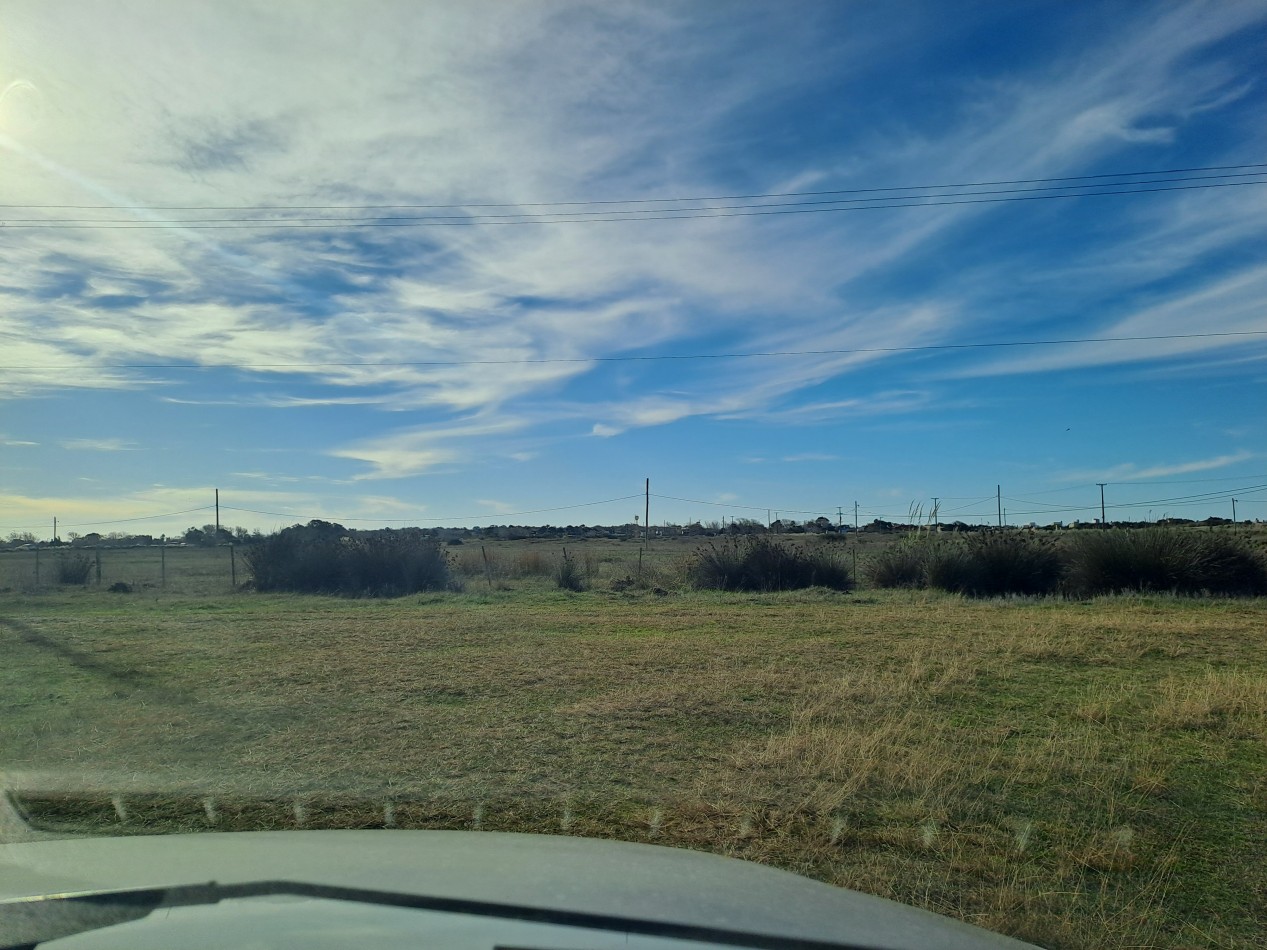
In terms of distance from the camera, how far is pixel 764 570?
31.4 m

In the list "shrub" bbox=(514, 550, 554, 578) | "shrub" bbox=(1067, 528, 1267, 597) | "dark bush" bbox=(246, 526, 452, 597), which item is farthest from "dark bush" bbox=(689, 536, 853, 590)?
"dark bush" bbox=(246, 526, 452, 597)

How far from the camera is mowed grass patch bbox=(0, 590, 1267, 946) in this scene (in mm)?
5844

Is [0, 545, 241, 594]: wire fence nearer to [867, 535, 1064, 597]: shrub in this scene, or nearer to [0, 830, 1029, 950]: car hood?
[867, 535, 1064, 597]: shrub

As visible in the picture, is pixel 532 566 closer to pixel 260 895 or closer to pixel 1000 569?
pixel 1000 569

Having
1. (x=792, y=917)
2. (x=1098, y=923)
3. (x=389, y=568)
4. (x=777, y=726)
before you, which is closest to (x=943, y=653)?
(x=777, y=726)

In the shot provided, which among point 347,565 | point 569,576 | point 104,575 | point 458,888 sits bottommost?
point 458,888

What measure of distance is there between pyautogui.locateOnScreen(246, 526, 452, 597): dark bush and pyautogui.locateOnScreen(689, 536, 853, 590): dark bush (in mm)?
9013

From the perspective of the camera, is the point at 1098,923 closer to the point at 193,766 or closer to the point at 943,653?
the point at 193,766

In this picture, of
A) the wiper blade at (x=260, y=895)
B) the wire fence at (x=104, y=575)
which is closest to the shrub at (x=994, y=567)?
the wire fence at (x=104, y=575)

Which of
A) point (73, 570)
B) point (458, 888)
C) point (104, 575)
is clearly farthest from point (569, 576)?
point (458, 888)

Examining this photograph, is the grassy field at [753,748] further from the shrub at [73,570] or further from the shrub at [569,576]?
the shrub at [73,570]

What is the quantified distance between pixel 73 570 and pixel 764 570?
2671cm

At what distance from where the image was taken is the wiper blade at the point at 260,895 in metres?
2.98

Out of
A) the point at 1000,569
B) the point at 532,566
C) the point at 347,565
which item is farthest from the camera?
the point at 532,566
